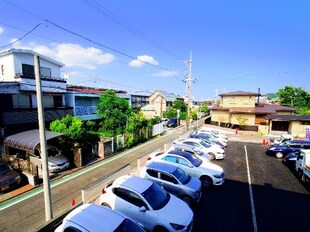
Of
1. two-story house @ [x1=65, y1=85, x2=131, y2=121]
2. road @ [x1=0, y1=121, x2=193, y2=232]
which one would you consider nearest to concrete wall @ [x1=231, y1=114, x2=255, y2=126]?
Answer: two-story house @ [x1=65, y1=85, x2=131, y2=121]

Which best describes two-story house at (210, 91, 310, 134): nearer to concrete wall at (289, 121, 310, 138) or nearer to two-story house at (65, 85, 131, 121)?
concrete wall at (289, 121, 310, 138)

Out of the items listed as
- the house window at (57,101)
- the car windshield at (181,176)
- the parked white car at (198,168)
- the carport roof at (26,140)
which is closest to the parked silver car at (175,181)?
the car windshield at (181,176)

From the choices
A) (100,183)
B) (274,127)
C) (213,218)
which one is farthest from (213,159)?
(274,127)

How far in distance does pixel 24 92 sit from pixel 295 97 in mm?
56604

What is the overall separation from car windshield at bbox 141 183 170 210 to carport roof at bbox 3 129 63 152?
895 centimetres

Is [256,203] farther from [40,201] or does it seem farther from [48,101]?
[48,101]

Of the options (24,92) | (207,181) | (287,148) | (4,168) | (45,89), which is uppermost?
(45,89)

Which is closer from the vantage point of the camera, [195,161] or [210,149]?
[195,161]

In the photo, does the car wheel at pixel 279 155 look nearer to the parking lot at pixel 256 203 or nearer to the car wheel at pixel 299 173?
the parking lot at pixel 256 203

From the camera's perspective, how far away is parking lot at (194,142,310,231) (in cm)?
790

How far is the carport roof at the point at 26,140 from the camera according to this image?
13.1 meters

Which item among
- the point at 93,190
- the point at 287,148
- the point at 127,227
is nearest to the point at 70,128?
the point at 93,190

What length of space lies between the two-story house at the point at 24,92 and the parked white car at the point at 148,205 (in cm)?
1251

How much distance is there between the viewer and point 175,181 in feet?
30.3
